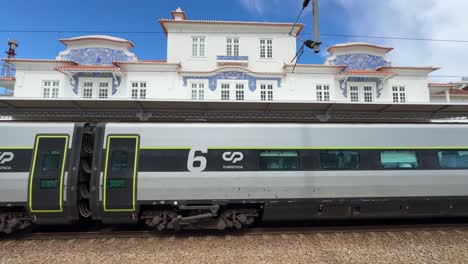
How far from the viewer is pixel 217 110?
9492 mm

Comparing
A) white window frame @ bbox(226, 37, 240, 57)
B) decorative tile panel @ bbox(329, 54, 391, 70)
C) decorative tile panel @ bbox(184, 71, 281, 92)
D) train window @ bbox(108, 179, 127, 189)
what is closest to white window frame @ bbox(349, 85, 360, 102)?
decorative tile panel @ bbox(329, 54, 391, 70)

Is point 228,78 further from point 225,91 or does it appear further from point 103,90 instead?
point 103,90

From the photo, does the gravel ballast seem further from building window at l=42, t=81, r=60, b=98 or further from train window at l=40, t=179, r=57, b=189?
building window at l=42, t=81, r=60, b=98

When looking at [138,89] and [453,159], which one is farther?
[138,89]

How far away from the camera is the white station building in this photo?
66.8 feet

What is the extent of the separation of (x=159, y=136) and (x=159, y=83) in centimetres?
1455

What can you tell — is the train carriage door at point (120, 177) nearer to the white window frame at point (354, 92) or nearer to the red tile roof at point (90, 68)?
the red tile roof at point (90, 68)

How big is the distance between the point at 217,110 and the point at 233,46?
546 inches

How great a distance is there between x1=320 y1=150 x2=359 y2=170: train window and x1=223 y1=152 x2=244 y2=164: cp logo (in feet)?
7.26

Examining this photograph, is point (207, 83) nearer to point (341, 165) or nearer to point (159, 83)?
point (159, 83)

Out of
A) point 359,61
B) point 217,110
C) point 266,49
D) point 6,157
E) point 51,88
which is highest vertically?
point 266,49

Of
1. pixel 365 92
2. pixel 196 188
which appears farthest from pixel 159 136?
pixel 365 92

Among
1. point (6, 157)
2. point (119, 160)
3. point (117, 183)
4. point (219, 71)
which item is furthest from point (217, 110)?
point (219, 71)

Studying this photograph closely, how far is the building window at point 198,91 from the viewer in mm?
20375
